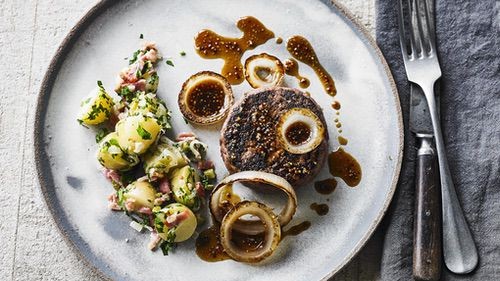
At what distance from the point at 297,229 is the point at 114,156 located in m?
1.08

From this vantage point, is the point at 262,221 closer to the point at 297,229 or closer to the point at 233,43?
the point at 297,229

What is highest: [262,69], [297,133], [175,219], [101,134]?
[262,69]

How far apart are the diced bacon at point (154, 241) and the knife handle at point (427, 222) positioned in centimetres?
139

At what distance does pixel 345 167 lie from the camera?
158 inches

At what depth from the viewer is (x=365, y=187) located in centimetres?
397

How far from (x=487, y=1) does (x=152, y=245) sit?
2.38 m

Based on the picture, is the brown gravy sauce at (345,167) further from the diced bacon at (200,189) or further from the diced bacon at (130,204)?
the diced bacon at (130,204)

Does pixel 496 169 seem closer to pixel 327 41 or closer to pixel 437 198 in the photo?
pixel 437 198

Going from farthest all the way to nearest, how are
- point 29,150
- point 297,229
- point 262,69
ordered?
point 29,150 < point 262,69 < point 297,229

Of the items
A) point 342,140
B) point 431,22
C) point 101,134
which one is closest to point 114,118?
point 101,134

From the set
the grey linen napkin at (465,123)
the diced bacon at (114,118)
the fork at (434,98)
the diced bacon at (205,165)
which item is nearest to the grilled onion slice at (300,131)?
the diced bacon at (205,165)

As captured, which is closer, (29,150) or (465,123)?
(465,123)

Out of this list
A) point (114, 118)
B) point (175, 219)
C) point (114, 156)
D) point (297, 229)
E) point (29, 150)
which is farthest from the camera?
point (29, 150)

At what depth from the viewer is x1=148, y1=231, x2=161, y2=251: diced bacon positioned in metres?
3.87
